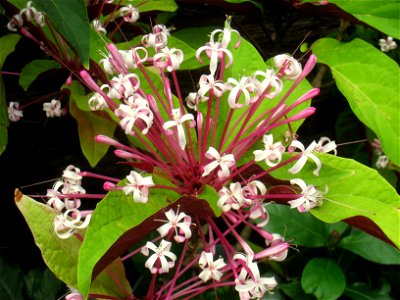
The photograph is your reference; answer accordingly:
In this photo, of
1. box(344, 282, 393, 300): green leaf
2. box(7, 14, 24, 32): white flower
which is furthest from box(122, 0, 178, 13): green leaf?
box(344, 282, 393, 300): green leaf

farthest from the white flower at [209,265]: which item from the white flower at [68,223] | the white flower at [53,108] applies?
the white flower at [53,108]

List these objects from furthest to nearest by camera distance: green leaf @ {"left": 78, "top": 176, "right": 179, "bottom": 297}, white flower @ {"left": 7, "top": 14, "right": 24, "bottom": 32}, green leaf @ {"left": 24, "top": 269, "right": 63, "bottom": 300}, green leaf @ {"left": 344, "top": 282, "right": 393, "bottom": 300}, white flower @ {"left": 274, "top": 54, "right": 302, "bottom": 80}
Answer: green leaf @ {"left": 344, "top": 282, "right": 393, "bottom": 300}, green leaf @ {"left": 24, "top": 269, "right": 63, "bottom": 300}, white flower @ {"left": 7, "top": 14, "right": 24, "bottom": 32}, white flower @ {"left": 274, "top": 54, "right": 302, "bottom": 80}, green leaf @ {"left": 78, "top": 176, "right": 179, "bottom": 297}

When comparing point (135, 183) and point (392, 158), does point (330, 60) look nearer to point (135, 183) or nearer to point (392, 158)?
point (392, 158)

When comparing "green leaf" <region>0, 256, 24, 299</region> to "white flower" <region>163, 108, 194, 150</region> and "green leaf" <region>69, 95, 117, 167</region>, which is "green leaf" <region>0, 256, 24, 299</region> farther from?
"white flower" <region>163, 108, 194, 150</region>

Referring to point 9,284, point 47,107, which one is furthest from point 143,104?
point 9,284

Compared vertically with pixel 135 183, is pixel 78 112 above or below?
below

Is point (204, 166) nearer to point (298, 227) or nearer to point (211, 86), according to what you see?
point (211, 86)

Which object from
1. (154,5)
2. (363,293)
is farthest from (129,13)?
(363,293)
